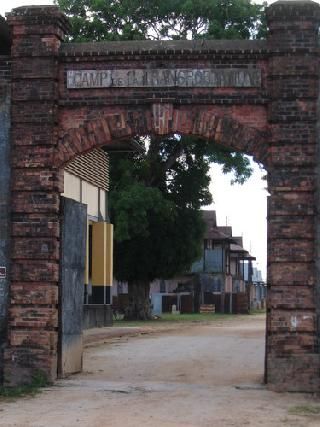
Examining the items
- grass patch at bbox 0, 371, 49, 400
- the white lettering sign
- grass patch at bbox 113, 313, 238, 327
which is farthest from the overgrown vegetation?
the white lettering sign

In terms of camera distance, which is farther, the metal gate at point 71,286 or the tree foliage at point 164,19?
the tree foliage at point 164,19

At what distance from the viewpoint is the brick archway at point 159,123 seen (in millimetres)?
12641

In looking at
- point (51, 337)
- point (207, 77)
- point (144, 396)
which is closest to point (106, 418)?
point (144, 396)

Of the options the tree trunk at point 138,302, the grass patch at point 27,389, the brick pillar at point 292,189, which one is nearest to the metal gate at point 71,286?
the grass patch at point 27,389

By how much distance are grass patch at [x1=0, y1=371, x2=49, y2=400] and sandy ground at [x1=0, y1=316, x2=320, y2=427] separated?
0.25 m

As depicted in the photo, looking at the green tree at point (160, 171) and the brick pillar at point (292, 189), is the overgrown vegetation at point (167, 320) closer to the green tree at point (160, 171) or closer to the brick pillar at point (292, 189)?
the green tree at point (160, 171)

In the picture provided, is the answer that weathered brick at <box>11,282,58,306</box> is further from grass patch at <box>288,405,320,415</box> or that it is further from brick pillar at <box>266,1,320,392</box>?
grass patch at <box>288,405,320,415</box>

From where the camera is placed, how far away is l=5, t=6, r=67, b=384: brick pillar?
1302cm

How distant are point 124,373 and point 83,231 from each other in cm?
282

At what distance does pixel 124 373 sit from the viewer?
14992 millimetres

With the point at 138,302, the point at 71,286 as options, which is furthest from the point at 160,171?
the point at 71,286

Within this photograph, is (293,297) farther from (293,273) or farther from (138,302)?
(138,302)

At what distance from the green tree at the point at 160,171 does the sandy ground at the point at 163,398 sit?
14.9 metres

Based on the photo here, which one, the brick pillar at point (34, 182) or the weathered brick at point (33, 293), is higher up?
the brick pillar at point (34, 182)
